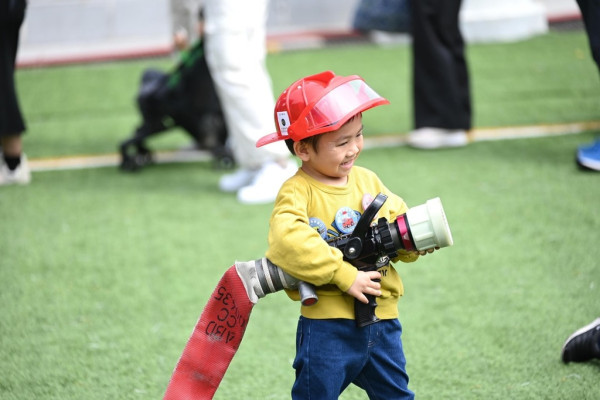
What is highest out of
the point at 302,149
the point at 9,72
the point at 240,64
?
the point at 302,149

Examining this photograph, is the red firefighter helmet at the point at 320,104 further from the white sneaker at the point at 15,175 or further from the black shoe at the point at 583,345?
the white sneaker at the point at 15,175

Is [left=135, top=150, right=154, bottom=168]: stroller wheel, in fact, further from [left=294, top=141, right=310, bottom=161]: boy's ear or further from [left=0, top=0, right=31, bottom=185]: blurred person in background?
[left=294, top=141, right=310, bottom=161]: boy's ear

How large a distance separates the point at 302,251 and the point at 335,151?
264 mm

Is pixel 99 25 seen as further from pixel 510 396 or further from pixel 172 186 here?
pixel 510 396

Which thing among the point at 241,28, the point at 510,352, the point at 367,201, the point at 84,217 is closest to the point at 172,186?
the point at 84,217

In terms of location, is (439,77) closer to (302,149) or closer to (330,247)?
(302,149)

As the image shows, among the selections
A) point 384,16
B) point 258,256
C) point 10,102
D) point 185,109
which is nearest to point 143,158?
point 185,109

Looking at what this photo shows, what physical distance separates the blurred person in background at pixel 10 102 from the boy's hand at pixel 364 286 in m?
3.41

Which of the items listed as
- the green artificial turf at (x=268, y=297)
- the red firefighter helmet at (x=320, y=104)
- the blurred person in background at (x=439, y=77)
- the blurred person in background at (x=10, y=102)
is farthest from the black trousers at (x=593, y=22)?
the blurred person in background at (x=10, y=102)

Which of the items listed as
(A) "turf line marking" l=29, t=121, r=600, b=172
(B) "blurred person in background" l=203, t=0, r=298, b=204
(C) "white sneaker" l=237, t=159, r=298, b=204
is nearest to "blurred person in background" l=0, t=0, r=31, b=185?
(A) "turf line marking" l=29, t=121, r=600, b=172

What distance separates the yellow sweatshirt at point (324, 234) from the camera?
1.97 metres

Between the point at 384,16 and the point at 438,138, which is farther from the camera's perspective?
the point at 384,16

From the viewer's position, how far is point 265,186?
14.9 ft

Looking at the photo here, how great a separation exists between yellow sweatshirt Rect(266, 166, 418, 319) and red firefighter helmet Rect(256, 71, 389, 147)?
0.49 ft
